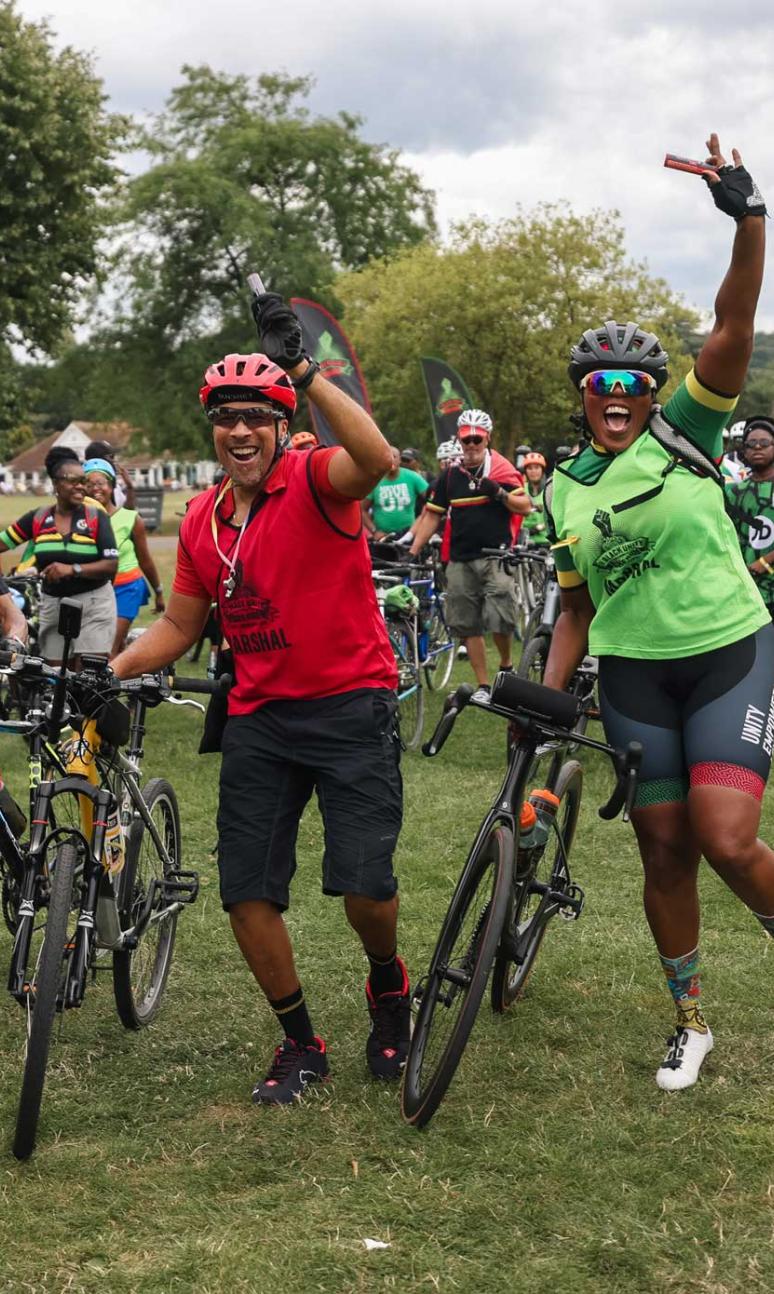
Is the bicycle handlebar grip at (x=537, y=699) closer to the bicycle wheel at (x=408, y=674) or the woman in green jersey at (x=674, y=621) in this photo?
the woman in green jersey at (x=674, y=621)

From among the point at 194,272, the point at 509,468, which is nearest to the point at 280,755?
the point at 509,468

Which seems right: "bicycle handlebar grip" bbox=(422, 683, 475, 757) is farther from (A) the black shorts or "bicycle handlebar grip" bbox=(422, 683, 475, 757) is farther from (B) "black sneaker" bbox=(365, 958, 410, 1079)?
(B) "black sneaker" bbox=(365, 958, 410, 1079)

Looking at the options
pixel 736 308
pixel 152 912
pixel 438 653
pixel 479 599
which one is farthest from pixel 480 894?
pixel 438 653

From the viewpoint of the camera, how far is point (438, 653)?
465 inches

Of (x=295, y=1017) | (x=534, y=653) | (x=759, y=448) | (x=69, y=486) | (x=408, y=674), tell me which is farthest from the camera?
(x=408, y=674)

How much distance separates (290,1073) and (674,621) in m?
1.76

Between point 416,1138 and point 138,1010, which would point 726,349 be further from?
point 138,1010

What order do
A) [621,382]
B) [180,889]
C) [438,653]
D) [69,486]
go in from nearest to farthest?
[621,382] → [180,889] → [69,486] → [438,653]

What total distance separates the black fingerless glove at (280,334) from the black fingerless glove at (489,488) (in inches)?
299

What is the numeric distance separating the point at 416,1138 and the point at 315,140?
175 ft

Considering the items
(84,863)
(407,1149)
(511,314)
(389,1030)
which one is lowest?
(407,1149)

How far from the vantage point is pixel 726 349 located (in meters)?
3.90

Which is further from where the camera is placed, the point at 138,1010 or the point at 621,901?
the point at 621,901

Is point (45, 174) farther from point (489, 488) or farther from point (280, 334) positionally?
point (280, 334)
